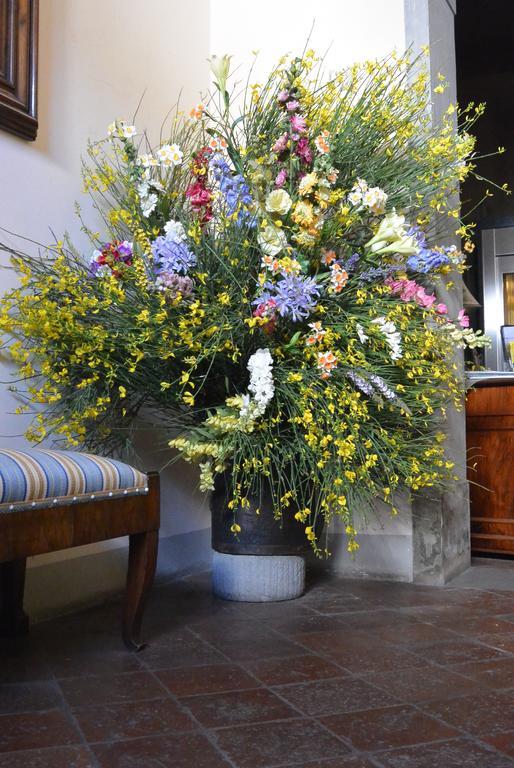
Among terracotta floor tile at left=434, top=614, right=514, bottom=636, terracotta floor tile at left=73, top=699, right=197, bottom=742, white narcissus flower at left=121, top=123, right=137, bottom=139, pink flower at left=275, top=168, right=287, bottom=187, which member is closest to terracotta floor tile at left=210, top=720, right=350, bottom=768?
terracotta floor tile at left=73, top=699, right=197, bottom=742

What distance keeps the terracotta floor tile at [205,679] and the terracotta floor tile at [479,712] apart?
1.37ft

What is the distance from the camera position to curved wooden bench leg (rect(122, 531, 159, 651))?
81.0 inches

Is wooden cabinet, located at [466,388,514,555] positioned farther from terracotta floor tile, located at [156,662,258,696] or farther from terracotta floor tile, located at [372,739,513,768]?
terracotta floor tile, located at [372,739,513,768]

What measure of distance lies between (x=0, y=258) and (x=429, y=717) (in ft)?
5.51

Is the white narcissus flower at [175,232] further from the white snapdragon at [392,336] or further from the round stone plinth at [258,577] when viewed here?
the round stone plinth at [258,577]

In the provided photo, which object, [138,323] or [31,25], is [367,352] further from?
[31,25]

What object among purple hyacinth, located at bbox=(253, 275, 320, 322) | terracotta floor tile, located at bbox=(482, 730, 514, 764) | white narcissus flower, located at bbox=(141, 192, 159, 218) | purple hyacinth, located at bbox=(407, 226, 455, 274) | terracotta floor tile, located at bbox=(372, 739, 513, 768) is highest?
white narcissus flower, located at bbox=(141, 192, 159, 218)

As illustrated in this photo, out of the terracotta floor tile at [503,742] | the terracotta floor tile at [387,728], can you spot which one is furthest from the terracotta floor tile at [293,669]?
the terracotta floor tile at [503,742]

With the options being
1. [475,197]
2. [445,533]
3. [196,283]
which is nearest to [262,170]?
[196,283]

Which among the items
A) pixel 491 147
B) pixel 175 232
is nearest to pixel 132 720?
pixel 175 232

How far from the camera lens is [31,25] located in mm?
2453

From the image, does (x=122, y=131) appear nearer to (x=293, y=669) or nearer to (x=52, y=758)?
(x=293, y=669)

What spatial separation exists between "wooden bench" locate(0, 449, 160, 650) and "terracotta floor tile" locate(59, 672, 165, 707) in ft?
0.74

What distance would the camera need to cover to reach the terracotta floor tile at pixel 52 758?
4.56 ft
